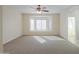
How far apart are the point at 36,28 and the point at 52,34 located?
0.40m

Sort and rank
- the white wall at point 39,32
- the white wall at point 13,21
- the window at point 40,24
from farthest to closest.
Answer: the white wall at point 39,32
the window at point 40,24
the white wall at point 13,21

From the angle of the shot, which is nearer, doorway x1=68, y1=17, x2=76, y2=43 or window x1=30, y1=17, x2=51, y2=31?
window x1=30, y1=17, x2=51, y2=31

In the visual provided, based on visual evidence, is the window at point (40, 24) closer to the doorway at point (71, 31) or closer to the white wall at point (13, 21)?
the white wall at point (13, 21)

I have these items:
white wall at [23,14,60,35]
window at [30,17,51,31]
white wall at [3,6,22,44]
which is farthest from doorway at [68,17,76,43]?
white wall at [3,6,22,44]

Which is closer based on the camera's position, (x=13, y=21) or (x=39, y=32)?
(x=39, y=32)

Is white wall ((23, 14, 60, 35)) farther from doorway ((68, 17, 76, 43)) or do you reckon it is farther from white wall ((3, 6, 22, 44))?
doorway ((68, 17, 76, 43))

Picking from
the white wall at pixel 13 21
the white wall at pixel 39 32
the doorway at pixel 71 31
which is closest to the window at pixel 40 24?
the white wall at pixel 39 32

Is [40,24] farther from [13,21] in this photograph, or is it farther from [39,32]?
[13,21]

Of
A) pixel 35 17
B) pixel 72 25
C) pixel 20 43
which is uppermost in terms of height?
pixel 35 17

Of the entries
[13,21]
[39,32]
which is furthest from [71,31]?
[13,21]
